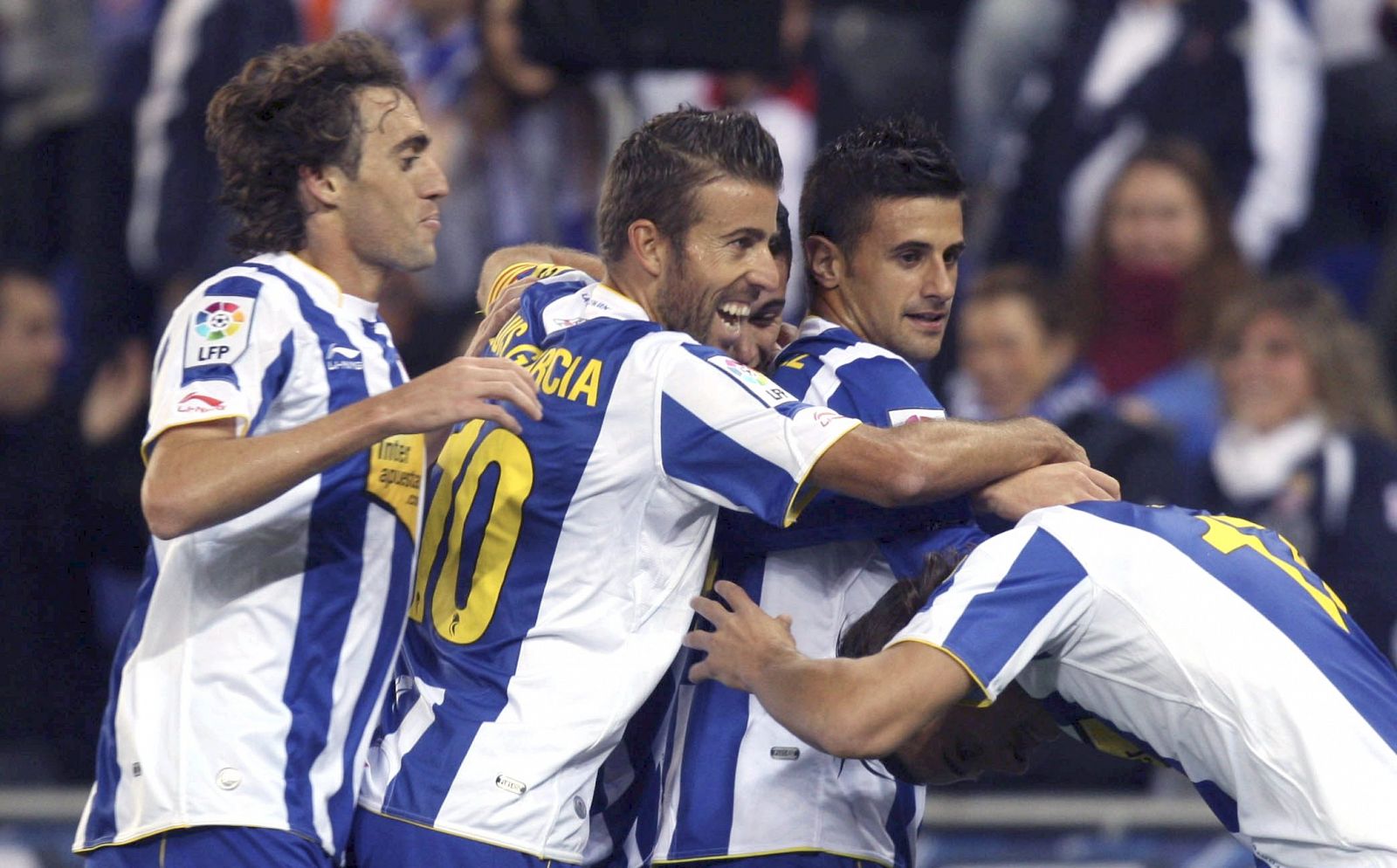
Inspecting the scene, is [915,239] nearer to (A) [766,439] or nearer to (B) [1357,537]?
(A) [766,439]

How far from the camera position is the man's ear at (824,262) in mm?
4559

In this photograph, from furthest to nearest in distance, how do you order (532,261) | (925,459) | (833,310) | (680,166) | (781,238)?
(532,261) → (833,310) → (781,238) → (680,166) → (925,459)

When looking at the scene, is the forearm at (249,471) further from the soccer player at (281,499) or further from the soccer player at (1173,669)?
the soccer player at (1173,669)

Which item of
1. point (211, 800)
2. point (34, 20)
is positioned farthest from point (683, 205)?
point (34, 20)

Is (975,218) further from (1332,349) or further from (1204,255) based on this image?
(1332,349)

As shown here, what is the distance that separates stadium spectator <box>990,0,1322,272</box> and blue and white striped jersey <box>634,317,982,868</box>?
4797 mm

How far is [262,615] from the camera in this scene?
4.13 metres

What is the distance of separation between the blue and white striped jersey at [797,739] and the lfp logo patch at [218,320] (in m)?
1.23

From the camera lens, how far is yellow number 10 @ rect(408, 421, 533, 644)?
4062 millimetres

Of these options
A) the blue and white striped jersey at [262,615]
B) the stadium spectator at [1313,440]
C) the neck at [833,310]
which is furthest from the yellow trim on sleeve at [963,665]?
the stadium spectator at [1313,440]

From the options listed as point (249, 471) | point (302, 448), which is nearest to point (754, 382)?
point (302, 448)

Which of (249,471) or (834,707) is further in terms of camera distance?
(249,471)

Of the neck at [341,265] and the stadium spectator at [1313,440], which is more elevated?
the neck at [341,265]

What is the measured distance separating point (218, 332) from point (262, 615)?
0.66 meters
